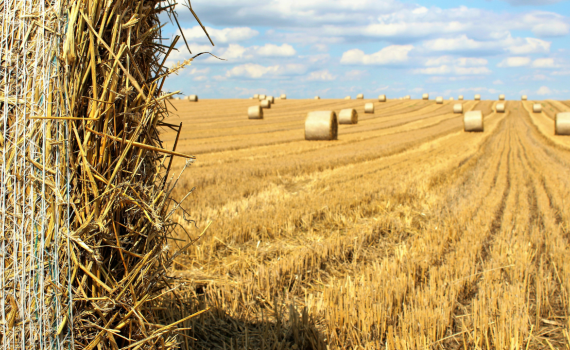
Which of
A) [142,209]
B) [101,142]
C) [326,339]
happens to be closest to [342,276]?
[326,339]

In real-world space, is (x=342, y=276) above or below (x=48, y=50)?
below

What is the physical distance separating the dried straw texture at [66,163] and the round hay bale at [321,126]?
48.5 feet

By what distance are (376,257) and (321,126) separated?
12387 mm

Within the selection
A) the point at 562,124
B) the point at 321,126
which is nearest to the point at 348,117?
the point at 321,126

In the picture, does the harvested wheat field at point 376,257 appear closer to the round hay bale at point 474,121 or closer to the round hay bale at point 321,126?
the round hay bale at point 321,126

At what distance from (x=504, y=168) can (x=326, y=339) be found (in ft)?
31.9

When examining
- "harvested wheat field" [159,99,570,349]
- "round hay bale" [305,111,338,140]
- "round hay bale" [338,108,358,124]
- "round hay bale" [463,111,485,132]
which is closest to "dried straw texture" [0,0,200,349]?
"harvested wheat field" [159,99,570,349]

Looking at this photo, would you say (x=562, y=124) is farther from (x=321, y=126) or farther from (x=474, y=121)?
(x=321, y=126)

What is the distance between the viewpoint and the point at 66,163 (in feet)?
6.50

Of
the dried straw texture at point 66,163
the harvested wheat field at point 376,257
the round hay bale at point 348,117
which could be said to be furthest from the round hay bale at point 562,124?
the dried straw texture at point 66,163

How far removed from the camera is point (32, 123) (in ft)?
6.51

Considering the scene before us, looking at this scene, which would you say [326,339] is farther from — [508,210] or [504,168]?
[504,168]

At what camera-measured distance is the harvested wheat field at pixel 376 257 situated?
300cm

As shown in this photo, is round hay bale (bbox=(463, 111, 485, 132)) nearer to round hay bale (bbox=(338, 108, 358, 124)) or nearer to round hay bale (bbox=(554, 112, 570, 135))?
round hay bale (bbox=(554, 112, 570, 135))
